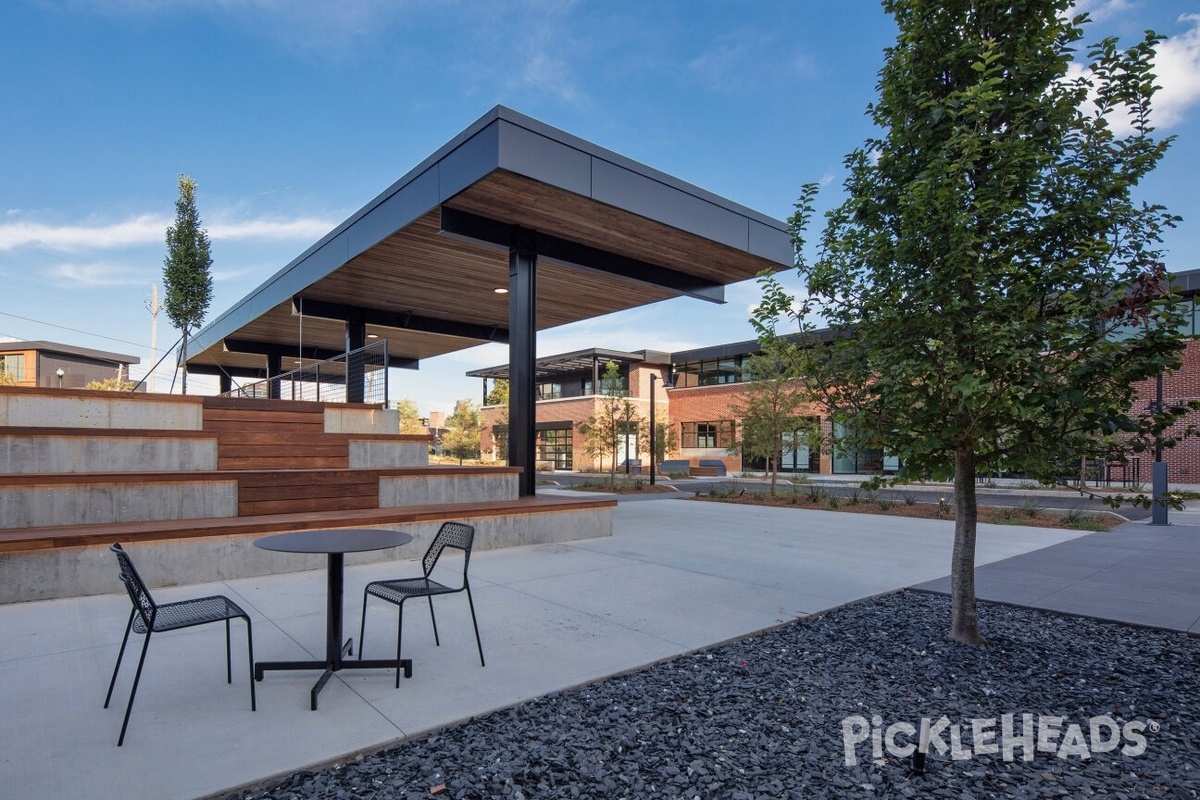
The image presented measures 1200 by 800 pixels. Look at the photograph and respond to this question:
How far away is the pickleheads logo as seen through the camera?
2830 millimetres

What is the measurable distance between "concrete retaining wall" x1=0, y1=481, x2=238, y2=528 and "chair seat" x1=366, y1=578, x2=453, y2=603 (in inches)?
158

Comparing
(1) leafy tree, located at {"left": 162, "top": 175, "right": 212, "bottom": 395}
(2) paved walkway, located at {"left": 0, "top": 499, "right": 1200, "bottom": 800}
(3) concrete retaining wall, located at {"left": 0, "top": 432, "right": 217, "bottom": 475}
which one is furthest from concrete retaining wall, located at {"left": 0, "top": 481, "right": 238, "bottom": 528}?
(1) leafy tree, located at {"left": 162, "top": 175, "right": 212, "bottom": 395}

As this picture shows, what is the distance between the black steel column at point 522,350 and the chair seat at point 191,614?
6.18 meters

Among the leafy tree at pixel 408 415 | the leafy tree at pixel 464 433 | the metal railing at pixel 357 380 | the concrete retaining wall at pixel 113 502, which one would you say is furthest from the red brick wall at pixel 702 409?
the concrete retaining wall at pixel 113 502

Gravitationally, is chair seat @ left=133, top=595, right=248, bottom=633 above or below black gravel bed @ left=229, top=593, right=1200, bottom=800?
above

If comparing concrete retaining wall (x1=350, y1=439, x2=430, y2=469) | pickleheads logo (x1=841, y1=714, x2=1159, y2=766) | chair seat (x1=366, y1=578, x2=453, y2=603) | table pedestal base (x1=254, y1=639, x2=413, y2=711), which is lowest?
pickleheads logo (x1=841, y1=714, x2=1159, y2=766)

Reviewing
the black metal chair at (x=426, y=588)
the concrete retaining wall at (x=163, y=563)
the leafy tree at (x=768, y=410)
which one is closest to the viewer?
the black metal chair at (x=426, y=588)

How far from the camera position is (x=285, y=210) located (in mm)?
18453

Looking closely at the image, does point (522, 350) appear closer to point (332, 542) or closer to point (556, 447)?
point (332, 542)

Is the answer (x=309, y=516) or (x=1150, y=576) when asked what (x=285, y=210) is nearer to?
(x=309, y=516)

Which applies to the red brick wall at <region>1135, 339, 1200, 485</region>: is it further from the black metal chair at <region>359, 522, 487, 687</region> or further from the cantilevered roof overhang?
the black metal chair at <region>359, 522, 487, 687</region>

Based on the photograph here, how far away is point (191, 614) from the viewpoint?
3.36 meters

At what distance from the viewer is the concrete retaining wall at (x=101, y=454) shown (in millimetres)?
6656

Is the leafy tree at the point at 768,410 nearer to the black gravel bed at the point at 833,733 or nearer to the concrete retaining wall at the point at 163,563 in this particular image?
the concrete retaining wall at the point at 163,563
